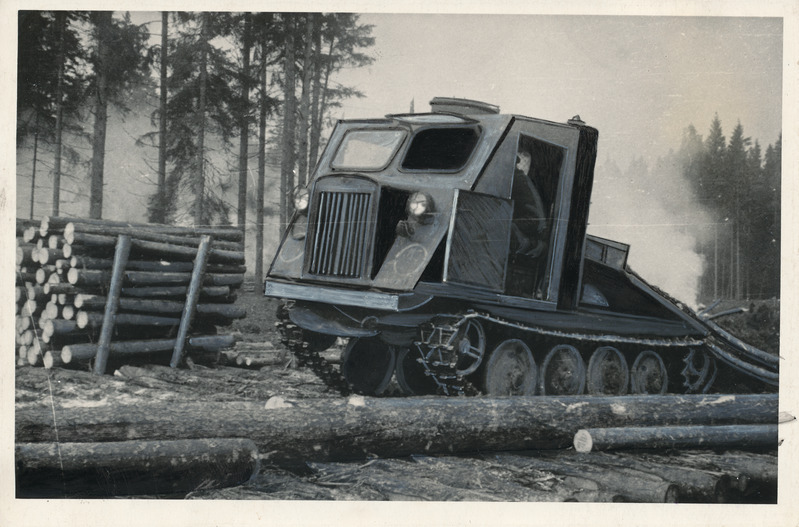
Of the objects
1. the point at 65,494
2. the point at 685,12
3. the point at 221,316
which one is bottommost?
the point at 65,494

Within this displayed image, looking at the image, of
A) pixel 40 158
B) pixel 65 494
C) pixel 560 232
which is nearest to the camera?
pixel 65 494

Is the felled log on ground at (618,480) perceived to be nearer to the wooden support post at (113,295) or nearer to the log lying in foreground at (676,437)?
the log lying in foreground at (676,437)

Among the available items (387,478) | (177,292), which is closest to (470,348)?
(387,478)

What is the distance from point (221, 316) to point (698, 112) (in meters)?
4.78

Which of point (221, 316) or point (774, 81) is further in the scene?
point (221, 316)

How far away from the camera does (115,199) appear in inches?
288

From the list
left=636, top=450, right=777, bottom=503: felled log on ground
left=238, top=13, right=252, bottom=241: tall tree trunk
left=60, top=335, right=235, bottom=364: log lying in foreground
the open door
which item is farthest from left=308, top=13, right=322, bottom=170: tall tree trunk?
left=636, top=450, right=777, bottom=503: felled log on ground

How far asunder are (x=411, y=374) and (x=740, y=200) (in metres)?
3.21

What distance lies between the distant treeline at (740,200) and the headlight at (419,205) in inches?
87.5

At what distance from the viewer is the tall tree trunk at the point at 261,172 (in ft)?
24.5

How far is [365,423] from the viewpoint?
596cm

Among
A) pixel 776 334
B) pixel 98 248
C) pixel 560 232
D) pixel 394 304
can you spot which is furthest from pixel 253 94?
pixel 776 334

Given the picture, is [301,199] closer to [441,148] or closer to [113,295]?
[441,148]

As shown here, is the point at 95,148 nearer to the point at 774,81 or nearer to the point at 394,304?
the point at 394,304
